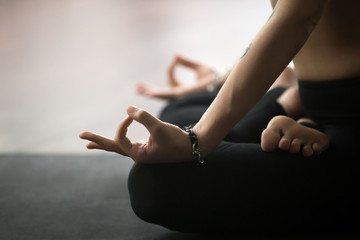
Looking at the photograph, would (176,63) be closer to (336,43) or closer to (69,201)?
(69,201)

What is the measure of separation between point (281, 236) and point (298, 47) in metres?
0.42

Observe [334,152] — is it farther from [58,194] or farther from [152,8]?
[152,8]

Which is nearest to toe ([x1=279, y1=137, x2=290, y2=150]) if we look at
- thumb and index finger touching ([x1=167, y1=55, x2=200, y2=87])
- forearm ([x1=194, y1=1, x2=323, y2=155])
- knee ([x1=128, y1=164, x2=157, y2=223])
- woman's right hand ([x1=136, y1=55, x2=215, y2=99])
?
forearm ([x1=194, y1=1, x2=323, y2=155])

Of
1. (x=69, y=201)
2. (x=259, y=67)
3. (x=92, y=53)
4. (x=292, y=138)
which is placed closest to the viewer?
(x=259, y=67)

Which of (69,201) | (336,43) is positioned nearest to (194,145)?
(336,43)

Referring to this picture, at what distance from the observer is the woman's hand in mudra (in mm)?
965

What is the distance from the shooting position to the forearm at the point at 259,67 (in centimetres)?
97

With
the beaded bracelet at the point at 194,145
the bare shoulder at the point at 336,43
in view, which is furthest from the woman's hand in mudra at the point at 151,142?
the bare shoulder at the point at 336,43

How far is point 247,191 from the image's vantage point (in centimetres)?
104

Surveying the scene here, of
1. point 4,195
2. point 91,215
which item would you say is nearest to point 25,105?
point 4,195

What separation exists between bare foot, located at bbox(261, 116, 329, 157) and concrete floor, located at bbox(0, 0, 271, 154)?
3.12ft

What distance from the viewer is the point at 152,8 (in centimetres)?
432

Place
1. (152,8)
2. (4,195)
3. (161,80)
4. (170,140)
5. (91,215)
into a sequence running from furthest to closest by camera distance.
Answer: (152,8) → (161,80) → (4,195) → (91,215) → (170,140)

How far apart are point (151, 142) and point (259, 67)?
255 millimetres
